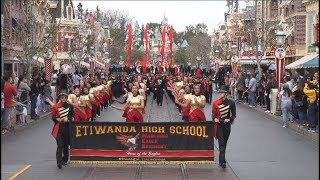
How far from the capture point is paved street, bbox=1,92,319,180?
1212 centimetres

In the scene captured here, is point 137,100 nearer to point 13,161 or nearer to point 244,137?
point 13,161

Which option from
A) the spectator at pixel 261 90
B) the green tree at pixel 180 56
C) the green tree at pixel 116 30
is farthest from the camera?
the green tree at pixel 180 56

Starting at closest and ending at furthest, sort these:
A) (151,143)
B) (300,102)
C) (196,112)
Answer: (151,143), (196,112), (300,102)

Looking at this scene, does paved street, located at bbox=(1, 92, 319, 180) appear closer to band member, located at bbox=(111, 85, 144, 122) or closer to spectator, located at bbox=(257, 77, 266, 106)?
band member, located at bbox=(111, 85, 144, 122)

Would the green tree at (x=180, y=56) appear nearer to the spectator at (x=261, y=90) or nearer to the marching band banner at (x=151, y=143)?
the spectator at (x=261, y=90)

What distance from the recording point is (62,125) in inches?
515

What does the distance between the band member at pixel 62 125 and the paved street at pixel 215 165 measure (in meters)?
0.38

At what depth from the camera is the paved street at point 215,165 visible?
1212 cm

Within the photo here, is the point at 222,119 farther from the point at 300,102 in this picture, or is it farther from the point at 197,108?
the point at 300,102

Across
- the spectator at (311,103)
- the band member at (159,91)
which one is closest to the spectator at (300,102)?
the spectator at (311,103)

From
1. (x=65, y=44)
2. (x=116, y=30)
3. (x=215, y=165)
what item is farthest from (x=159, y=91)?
(x=116, y=30)

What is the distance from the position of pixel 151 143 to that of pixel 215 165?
1.49 m

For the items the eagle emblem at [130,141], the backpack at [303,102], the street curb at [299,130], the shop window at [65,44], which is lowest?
the street curb at [299,130]

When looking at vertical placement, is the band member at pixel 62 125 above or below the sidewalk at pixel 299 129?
above
